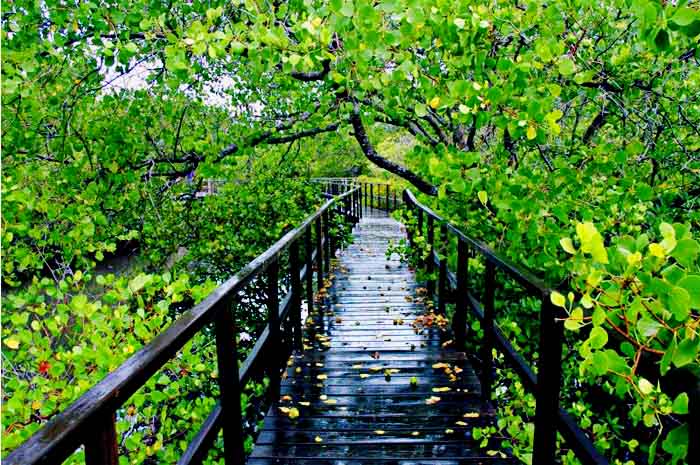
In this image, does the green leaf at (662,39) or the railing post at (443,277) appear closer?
the green leaf at (662,39)

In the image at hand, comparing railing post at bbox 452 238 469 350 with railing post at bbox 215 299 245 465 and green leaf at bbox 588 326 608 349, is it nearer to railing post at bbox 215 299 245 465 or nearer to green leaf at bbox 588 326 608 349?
railing post at bbox 215 299 245 465

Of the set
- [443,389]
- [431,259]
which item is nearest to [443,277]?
[431,259]

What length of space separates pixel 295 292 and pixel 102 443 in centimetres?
324

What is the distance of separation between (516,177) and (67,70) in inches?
174

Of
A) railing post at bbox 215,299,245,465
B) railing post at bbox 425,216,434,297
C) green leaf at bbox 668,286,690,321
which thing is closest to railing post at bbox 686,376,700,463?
green leaf at bbox 668,286,690,321

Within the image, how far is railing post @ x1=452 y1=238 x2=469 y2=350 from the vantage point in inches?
162

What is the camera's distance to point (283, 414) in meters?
3.56

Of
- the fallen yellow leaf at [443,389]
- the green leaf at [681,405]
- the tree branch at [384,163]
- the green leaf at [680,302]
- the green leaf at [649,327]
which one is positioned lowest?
the fallen yellow leaf at [443,389]

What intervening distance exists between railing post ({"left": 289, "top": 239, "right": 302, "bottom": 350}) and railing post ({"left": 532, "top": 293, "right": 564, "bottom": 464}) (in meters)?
2.28

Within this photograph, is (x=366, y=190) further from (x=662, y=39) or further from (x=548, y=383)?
(x=662, y=39)

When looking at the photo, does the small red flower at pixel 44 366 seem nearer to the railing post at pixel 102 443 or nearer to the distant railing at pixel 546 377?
the railing post at pixel 102 443

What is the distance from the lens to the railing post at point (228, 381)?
2221mm

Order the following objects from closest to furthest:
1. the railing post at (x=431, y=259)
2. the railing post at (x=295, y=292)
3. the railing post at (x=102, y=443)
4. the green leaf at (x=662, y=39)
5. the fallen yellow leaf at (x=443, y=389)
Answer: the railing post at (x=102, y=443) → the green leaf at (x=662, y=39) → the fallen yellow leaf at (x=443, y=389) → the railing post at (x=295, y=292) → the railing post at (x=431, y=259)

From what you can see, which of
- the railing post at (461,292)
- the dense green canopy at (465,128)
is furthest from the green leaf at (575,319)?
the railing post at (461,292)
